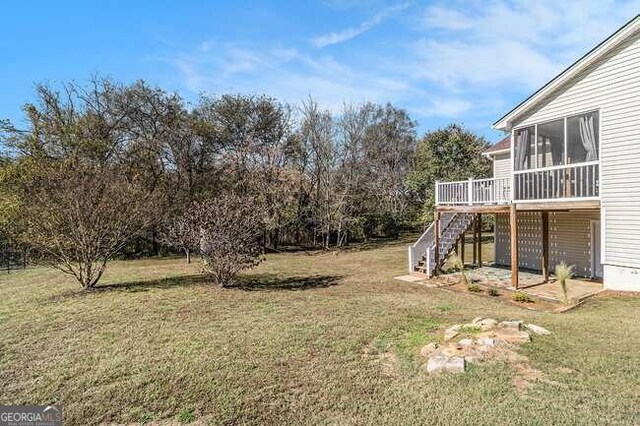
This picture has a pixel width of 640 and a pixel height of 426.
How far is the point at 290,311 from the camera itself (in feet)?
25.8

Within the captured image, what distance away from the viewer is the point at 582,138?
9938 millimetres

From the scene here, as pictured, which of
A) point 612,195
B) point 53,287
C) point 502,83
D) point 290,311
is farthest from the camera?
point 502,83

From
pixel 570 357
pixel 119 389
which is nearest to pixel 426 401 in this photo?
pixel 570 357

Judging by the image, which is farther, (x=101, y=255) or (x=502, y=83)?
(x=502, y=83)

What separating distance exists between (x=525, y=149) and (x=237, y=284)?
9554 mm

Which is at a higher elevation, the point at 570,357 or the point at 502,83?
the point at 502,83

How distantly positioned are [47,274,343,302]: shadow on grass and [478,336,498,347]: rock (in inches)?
241

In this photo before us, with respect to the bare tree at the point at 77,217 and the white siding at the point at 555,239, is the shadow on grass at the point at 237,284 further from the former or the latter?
the white siding at the point at 555,239

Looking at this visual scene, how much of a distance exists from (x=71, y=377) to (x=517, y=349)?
5806 mm

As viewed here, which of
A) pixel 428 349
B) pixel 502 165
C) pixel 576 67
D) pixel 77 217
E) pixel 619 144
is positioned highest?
pixel 576 67

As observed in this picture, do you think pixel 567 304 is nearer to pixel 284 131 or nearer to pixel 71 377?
pixel 71 377

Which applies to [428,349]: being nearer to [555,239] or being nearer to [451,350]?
[451,350]

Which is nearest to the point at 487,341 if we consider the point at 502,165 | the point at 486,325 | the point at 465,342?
the point at 465,342

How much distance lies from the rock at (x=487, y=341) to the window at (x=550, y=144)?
7826 mm
